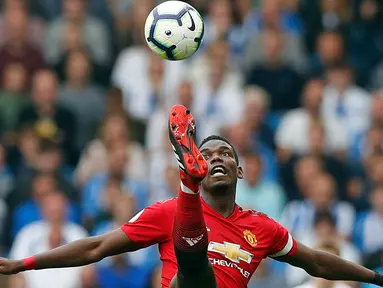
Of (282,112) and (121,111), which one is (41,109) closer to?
(121,111)

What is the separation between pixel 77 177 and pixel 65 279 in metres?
1.79

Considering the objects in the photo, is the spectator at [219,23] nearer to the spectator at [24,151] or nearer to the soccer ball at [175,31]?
the spectator at [24,151]

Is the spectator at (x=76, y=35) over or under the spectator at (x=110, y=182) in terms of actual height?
over

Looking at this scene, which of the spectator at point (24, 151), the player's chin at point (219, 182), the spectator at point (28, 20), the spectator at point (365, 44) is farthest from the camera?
the spectator at point (365, 44)

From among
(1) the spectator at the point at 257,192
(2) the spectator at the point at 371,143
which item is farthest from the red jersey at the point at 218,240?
(2) the spectator at the point at 371,143

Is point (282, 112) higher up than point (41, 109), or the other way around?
point (282, 112)

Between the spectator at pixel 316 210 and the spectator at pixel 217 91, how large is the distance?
1.40 m

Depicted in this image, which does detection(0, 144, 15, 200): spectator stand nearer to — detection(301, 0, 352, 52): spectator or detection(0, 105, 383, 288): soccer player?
detection(301, 0, 352, 52): spectator

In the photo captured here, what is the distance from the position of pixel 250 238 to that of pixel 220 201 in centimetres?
34

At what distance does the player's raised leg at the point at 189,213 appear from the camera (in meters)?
7.30

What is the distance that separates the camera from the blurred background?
12.5m

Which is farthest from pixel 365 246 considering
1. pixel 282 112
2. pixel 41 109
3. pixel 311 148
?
pixel 41 109

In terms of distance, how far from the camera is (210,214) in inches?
320

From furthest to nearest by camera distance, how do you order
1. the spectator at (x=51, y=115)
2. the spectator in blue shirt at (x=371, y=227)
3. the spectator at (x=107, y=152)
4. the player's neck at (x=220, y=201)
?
the spectator at (x=51, y=115), the spectator at (x=107, y=152), the spectator in blue shirt at (x=371, y=227), the player's neck at (x=220, y=201)
